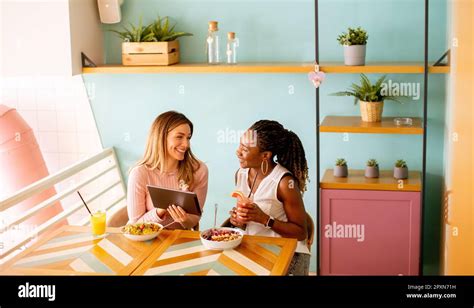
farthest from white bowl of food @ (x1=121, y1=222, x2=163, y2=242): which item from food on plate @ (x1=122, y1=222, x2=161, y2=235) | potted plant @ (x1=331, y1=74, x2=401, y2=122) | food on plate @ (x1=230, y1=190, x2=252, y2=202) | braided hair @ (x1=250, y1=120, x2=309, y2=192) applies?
potted plant @ (x1=331, y1=74, x2=401, y2=122)

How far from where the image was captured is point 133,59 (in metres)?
2.02

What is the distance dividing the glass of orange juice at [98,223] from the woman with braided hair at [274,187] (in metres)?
0.31

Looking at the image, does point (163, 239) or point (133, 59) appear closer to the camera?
point (163, 239)

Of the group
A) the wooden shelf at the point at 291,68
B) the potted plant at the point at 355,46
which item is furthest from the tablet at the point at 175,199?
the potted plant at the point at 355,46

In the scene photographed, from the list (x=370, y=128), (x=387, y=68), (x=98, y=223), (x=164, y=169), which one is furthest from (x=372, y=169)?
(x=98, y=223)

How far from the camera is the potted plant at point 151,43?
198 cm

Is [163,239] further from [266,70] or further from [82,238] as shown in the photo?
[266,70]

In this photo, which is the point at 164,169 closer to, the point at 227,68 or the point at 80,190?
the point at 80,190

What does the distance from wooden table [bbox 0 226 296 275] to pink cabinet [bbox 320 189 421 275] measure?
53 cm

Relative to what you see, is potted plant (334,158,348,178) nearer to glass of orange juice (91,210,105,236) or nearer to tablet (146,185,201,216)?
tablet (146,185,201,216)

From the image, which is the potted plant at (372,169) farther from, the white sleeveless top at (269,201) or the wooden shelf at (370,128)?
the white sleeveless top at (269,201)

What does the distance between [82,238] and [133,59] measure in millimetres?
659
